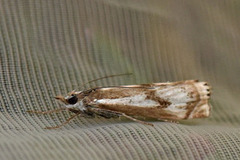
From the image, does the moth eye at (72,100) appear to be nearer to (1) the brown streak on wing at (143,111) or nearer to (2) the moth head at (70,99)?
(2) the moth head at (70,99)

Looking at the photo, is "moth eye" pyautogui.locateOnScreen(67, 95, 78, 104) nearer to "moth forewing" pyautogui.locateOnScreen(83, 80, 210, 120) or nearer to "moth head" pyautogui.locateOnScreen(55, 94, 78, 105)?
"moth head" pyautogui.locateOnScreen(55, 94, 78, 105)

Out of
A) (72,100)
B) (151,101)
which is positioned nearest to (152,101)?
(151,101)

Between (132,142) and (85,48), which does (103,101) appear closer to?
(132,142)

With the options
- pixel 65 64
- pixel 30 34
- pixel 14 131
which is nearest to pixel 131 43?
pixel 65 64

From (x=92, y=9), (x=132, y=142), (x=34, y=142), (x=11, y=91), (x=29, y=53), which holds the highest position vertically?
(x=92, y=9)

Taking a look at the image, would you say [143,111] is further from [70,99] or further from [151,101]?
[70,99]

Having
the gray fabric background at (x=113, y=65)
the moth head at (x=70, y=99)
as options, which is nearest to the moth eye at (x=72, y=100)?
the moth head at (x=70, y=99)

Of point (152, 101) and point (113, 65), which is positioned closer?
point (152, 101)

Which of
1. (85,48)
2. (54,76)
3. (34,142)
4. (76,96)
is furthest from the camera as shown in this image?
(85,48)
